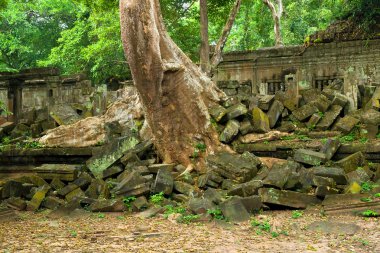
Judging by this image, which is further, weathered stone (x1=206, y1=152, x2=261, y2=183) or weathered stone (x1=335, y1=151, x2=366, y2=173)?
weathered stone (x1=206, y1=152, x2=261, y2=183)

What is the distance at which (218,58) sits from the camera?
1292cm

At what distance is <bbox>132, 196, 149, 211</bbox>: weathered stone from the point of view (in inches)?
278

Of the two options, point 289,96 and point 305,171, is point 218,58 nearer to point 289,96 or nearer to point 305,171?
point 289,96

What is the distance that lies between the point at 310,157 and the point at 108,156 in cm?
404

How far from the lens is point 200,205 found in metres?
6.51

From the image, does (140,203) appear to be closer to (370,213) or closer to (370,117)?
(370,213)

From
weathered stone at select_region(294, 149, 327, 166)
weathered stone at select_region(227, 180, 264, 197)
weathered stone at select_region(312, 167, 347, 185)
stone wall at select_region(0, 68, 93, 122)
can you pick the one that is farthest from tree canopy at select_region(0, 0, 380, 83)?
weathered stone at select_region(227, 180, 264, 197)

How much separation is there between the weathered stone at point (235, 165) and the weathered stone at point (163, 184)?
0.95m

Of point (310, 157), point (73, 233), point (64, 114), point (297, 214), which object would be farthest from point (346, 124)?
point (64, 114)

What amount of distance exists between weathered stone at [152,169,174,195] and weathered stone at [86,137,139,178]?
1.60 meters

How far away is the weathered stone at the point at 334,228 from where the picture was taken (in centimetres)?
538

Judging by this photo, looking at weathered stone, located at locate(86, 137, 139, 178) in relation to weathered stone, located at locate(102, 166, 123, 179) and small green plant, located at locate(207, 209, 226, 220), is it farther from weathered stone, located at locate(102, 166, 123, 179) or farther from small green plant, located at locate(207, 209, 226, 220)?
small green plant, located at locate(207, 209, 226, 220)

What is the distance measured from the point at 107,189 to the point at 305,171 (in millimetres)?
3482

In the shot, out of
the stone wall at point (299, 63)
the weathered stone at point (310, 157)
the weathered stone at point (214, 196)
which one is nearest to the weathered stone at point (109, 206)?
the weathered stone at point (214, 196)
